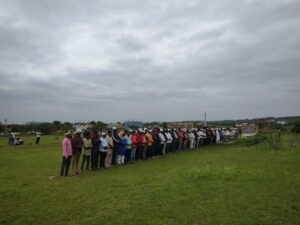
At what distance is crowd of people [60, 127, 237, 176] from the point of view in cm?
1443

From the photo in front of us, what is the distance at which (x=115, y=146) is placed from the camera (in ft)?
Result: 57.7

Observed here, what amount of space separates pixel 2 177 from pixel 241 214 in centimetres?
1033

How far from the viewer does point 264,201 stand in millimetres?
8398

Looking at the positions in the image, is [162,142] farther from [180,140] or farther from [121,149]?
[121,149]

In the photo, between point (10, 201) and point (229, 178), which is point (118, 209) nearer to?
point (10, 201)

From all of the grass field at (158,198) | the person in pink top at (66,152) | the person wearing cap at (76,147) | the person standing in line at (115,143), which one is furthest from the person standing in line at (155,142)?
the person in pink top at (66,152)

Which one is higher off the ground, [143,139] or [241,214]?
[143,139]

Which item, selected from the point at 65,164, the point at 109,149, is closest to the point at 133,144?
the point at 109,149

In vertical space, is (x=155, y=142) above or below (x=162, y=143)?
above

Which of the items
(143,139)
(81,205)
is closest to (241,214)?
(81,205)

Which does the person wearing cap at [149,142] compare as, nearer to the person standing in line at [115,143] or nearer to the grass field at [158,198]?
the person standing in line at [115,143]

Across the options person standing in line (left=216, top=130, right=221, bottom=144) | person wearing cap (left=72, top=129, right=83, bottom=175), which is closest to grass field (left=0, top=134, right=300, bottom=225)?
person wearing cap (left=72, top=129, right=83, bottom=175)

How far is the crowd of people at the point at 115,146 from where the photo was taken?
47.3 feet

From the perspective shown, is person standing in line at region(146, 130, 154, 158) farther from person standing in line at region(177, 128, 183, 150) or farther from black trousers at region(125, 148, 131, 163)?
person standing in line at region(177, 128, 183, 150)
